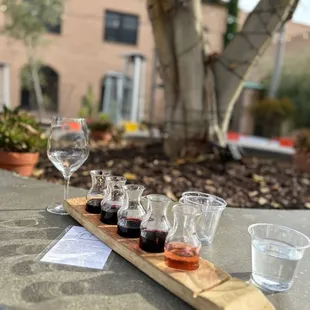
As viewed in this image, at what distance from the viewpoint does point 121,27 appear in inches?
399

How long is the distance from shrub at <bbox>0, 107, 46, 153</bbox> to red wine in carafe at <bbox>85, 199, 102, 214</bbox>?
950 mm

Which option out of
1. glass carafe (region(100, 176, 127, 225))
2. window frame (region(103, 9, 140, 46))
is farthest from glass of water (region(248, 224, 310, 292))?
window frame (region(103, 9, 140, 46))

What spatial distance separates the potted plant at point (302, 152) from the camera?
9.14 ft

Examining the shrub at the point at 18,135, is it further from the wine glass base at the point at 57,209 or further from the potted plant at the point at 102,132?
the potted plant at the point at 102,132

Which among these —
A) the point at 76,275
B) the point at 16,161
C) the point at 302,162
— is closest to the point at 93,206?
the point at 76,275

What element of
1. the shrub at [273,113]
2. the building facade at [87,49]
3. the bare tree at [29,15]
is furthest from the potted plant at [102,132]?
the building facade at [87,49]

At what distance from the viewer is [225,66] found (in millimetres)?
2367

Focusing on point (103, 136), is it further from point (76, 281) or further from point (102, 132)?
point (76, 281)

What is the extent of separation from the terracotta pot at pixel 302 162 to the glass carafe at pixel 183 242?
240 centimetres

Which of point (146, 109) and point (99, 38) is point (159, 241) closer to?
point (146, 109)

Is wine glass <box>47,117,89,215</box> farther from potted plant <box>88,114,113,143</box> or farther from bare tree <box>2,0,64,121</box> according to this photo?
bare tree <box>2,0,64,121</box>

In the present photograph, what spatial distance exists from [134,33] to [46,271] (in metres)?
10.3

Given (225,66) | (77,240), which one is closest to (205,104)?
(225,66)

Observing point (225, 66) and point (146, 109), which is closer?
point (225, 66)
